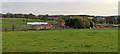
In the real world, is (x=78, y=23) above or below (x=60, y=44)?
above

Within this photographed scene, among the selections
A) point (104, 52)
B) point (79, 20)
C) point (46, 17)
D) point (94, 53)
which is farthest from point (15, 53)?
point (46, 17)

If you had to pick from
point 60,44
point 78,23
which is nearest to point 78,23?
point 78,23

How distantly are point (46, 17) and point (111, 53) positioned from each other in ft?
364

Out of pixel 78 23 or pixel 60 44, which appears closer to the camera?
pixel 60 44

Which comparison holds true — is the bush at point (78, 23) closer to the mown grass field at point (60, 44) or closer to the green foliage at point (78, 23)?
the green foliage at point (78, 23)

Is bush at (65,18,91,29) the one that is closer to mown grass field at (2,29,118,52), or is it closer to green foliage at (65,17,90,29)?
green foliage at (65,17,90,29)

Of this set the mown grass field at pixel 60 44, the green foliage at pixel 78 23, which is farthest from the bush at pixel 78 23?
the mown grass field at pixel 60 44

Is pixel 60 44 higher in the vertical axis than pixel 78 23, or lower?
lower

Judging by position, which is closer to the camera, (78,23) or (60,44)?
(60,44)

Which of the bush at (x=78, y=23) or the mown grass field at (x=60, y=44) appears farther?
the bush at (x=78, y=23)

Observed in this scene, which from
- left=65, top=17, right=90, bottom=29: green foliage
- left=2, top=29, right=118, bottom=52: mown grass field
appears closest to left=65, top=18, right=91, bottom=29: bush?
left=65, top=17, right=90, bottom=29: green foliage

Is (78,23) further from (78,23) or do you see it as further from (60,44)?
(60,44)

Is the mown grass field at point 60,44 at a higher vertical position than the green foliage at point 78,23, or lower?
lower

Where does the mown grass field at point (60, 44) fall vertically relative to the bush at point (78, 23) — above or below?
below
